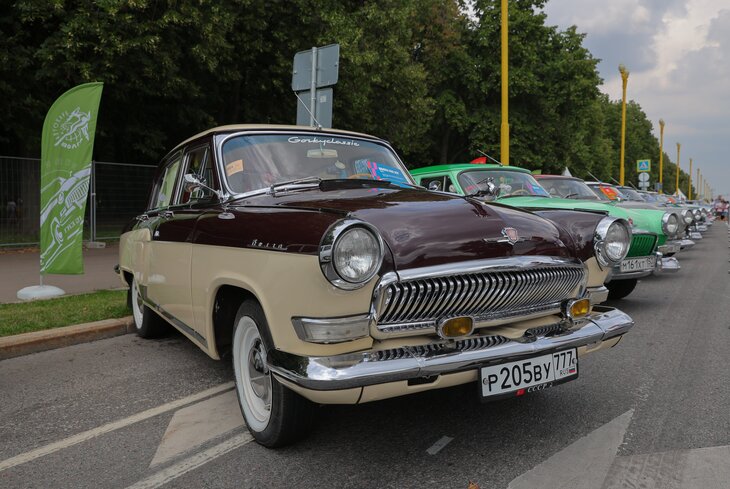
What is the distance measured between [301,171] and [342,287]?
1.58m

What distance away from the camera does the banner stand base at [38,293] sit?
23.3 ft

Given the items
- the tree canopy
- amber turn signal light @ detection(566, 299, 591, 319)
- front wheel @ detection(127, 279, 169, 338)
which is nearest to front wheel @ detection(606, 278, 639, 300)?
amber turn signal light @ detection(566, 299, 591, 319)

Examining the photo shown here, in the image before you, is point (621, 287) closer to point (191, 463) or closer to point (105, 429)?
point (191, 463)

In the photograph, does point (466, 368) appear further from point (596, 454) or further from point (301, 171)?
point (301, 171)

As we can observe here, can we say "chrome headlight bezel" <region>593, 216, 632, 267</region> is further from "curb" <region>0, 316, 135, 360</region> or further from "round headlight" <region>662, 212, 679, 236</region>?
"round headlight" <region>662, 212, 679, 236</region>

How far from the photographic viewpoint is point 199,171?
4.11 meters

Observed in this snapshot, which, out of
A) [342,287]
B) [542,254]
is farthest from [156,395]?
[542,254]

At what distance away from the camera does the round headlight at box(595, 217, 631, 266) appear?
147 inches

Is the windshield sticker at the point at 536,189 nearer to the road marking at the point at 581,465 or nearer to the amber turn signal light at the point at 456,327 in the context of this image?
the road marking at the point at 581,465

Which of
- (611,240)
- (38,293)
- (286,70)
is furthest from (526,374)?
(286,70)

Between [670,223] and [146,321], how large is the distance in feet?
23.9

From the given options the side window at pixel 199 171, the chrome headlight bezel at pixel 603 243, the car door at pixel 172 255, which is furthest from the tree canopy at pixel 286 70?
the chrome headlight bezel at pixel 603 243

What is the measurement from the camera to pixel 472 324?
9.05 ft

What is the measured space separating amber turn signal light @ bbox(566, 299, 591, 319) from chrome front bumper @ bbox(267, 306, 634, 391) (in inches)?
16.1
